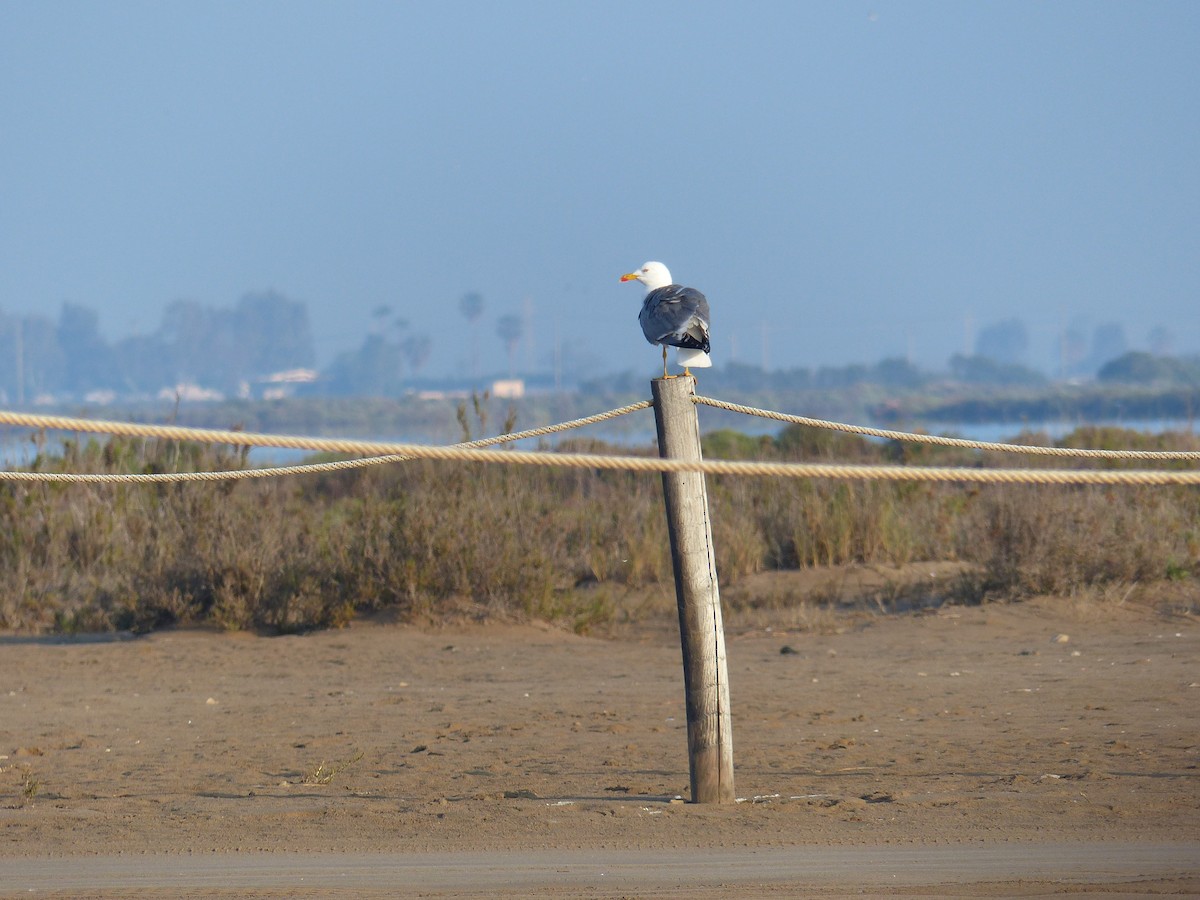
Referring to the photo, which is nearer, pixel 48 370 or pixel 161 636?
pixel 161 636

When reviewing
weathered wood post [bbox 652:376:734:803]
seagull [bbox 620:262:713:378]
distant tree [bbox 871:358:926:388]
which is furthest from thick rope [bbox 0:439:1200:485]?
distant tree [bbox 871:358:926:388]

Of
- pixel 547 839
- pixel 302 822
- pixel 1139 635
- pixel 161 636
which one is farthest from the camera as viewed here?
pixel 161 636

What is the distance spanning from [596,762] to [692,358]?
74.9 inches

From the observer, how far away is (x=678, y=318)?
17.1ft

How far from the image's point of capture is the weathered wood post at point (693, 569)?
4.56m

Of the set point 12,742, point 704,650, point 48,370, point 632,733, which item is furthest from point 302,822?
point 48,370

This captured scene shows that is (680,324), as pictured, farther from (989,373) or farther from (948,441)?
(989,373)

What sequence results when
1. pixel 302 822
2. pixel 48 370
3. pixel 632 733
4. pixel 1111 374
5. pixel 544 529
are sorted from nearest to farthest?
pixel 302 822
pixel 632 733
pixel 544 529
pixel 1111 374
pixel 48 370

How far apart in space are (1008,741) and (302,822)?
3.12 meters

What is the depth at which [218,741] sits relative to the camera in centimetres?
654

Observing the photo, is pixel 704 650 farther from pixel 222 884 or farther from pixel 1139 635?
pixel 1139 635

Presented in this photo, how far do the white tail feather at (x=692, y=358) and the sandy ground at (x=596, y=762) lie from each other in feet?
5.39

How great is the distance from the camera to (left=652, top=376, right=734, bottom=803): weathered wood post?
4.56 m

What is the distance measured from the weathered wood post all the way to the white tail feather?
477mm
